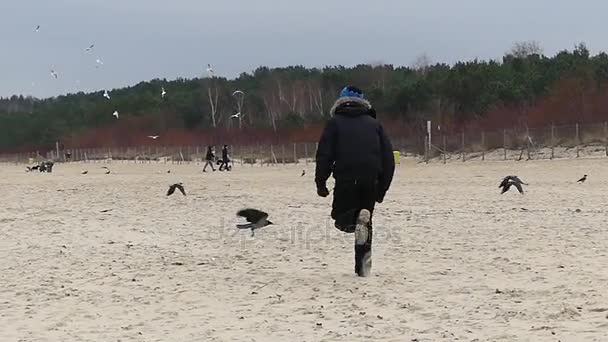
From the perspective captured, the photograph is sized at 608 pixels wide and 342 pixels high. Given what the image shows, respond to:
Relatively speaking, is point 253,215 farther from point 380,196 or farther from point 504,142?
point 504,142

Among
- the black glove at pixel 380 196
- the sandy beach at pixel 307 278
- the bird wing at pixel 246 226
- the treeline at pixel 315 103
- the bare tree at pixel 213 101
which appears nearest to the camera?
the sandy beach at pixel 307 278

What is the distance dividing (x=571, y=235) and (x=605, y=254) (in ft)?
5.38

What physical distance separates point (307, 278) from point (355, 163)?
48.2 inches

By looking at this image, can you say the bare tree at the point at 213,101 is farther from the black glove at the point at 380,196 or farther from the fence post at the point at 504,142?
the black glove at the point at 380,196

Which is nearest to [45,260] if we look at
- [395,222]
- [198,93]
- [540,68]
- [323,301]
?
[323,301]

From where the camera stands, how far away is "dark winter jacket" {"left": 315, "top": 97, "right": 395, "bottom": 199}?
6805 mm

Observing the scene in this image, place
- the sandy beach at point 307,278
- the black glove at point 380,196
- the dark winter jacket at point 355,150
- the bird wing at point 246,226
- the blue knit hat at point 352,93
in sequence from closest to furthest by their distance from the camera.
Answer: the sandy beach at point 307,278, the dark winter jacket at point 355,150, the black glove at point 380,196, the blue knit hat at point 352,93, the bird wing at point 246,226

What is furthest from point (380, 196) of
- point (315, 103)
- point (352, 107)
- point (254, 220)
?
point (315, 103)

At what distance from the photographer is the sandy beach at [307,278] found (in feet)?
17.5

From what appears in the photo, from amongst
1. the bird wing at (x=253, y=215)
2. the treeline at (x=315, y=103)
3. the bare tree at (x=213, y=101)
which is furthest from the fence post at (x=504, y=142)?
the bare tree at (x=213, y=101)

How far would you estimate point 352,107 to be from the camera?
699 centimetres

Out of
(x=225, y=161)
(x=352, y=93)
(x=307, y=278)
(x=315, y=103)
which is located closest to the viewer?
(x=352, y=93)

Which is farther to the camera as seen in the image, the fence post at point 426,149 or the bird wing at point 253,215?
the fence post at point 426,149

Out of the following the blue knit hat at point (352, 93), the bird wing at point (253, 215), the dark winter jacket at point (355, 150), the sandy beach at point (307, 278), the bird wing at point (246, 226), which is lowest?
the sandy beach at point (307, 278)
